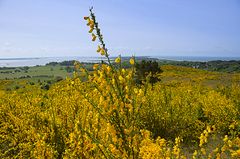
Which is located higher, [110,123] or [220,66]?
[110,123]

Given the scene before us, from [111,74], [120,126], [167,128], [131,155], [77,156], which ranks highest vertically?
[111,74]

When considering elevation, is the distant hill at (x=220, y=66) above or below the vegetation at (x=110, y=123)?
below

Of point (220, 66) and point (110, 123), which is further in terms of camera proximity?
point (220, 66)

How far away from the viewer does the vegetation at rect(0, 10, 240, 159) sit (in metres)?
2.71

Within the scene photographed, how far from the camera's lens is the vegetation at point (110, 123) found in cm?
271

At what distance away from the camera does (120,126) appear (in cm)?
276

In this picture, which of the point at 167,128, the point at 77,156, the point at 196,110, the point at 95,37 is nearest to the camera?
the point at 95,37

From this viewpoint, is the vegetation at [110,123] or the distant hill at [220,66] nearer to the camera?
the vegetation at [110,123]

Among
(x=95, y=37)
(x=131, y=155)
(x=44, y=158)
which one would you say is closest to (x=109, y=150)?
(x=131, y=155)

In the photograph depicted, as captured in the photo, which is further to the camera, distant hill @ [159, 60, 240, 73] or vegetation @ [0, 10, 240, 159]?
distant hill @ [159, 60, 240, 73]

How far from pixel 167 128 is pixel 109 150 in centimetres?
499

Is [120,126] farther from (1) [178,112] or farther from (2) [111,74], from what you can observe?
(1) [178,112]

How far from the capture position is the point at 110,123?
9.09ft

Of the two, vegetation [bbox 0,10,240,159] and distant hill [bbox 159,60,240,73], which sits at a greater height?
vegetation [bbox 0,10,240,159]
